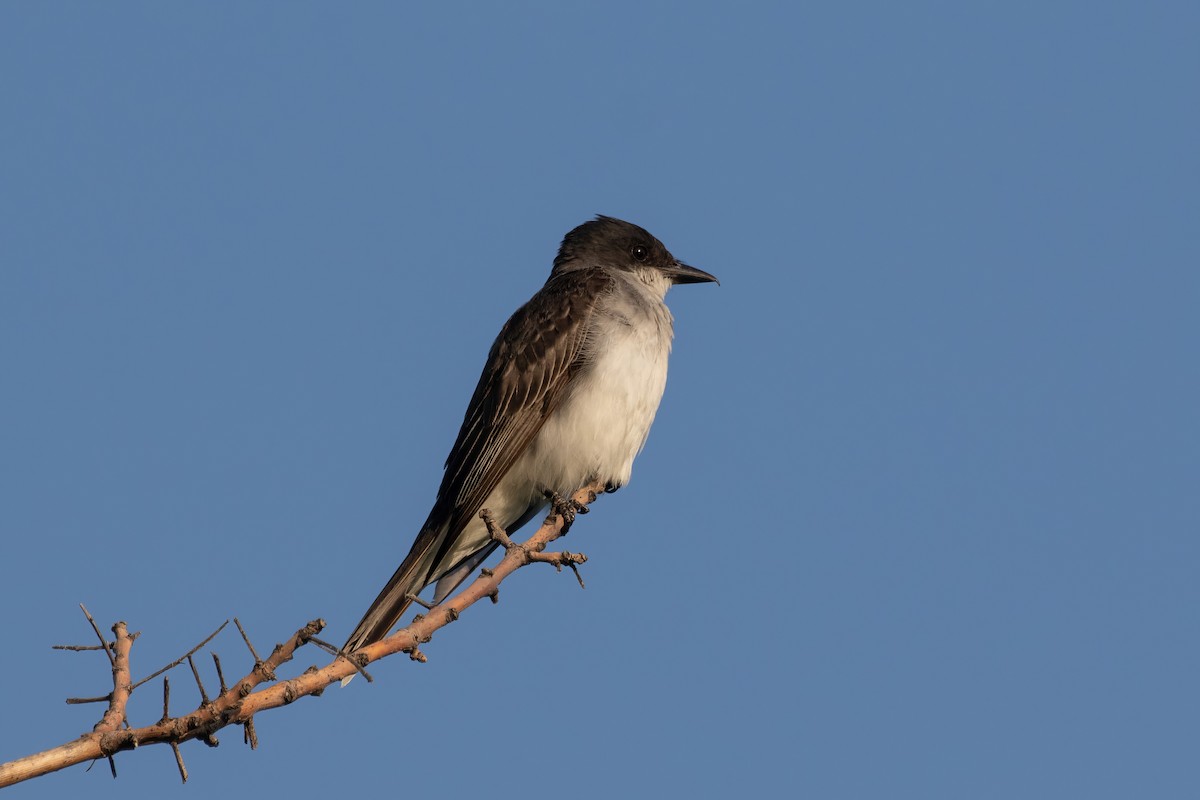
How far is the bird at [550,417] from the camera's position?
27.5ft

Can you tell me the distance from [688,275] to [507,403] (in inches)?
91.0

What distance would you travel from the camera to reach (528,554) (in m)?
5.47

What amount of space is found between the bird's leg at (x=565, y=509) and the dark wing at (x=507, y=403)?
1.02 m

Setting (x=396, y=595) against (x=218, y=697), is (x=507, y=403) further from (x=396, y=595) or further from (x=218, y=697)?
(x=218, y=697)

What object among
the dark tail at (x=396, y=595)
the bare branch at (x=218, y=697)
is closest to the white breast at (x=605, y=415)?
the dark tail at (x=396, y=595)

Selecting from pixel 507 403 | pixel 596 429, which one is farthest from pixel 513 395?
pixel 596 429

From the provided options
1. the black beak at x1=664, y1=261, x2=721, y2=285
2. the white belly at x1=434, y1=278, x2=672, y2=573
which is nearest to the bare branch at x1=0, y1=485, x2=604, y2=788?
the white belly at x1=434, y1=278, x2=672, y2=573

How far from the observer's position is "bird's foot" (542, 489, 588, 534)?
6227 millimetres

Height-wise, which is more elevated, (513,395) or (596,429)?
(513,395)

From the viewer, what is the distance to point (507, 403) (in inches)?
346

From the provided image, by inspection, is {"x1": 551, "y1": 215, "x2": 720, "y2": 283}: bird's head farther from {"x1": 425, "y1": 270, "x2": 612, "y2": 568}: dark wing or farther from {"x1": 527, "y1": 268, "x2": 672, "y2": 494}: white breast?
{"x1": 527, "y1": 268, "x2": 672, "y2": 494}: white breast

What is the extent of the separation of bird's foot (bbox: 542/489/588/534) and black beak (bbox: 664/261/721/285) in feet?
11.4

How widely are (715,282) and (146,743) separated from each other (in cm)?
719

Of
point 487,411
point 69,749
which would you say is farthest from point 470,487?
point 69,749
